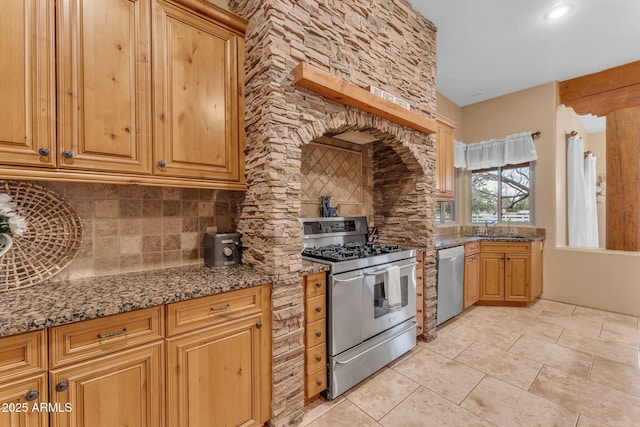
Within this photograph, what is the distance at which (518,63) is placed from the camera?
11.4ft

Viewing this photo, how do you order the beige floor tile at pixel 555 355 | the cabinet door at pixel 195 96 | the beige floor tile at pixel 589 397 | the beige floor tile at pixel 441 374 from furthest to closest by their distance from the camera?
the beige floor tile at pixel 555 355 → the beige floor tile at pixel 441 374 → the beige floor tile at pixel 589 397 → the cabinet door at pixel 195 96

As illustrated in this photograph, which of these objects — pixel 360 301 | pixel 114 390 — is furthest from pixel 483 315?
pixel 114 390

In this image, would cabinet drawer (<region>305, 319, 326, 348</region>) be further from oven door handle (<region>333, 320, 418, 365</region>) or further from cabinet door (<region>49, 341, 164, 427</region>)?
cabinet door (<region>49, 341, 164, 427</region>)

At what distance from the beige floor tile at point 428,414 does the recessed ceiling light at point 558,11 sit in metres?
3.54

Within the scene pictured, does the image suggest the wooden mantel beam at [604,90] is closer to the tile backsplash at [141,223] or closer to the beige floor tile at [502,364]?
the beige floor tile at [502,364]

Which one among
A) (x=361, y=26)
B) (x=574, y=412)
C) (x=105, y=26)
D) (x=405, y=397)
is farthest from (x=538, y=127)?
(x=105, y=26)

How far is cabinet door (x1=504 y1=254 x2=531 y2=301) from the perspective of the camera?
12.0 ft

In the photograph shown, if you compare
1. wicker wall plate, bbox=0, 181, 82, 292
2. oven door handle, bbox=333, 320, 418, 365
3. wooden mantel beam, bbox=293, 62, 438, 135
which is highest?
wooden mantel beam, bbox=293, 62, 438, 135

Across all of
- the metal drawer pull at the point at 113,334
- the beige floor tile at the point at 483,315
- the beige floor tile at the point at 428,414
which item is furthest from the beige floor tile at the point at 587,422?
the metal drawer pull at the point at 113,334

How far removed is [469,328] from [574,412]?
4.20 ft

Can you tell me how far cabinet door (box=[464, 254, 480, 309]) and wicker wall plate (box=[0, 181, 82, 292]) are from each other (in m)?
3.77

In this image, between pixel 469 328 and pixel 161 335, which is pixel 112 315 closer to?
pixel 161 335

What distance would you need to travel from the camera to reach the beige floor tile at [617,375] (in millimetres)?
2036

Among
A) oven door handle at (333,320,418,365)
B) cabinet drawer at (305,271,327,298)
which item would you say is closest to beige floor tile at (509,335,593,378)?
oven door handle at (333,320,418,365)
